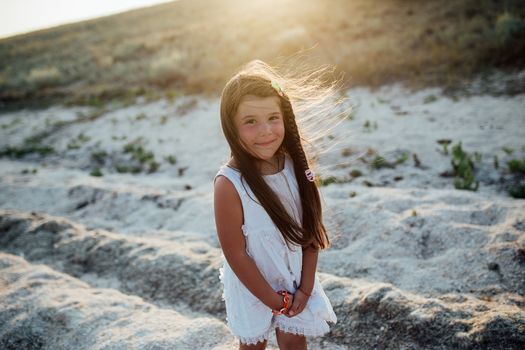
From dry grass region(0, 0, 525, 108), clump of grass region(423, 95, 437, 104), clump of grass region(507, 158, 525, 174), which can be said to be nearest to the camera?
clump of grass region(507, 158, 525, 174)

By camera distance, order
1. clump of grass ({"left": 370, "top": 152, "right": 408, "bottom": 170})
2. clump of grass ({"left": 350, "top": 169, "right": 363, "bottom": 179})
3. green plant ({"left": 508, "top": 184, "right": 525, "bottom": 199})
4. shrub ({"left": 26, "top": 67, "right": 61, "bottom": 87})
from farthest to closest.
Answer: shrub ({"left": 26, "top": 67, "right": 61, "bottom": 87}), clump of grass ({"left": 370, "top": 152, "right": 408, "bottom": 170}), clump of grass ({"left": 350, "top": 169, "right": 363, "bottom": 179}), green plant ({"left": 508, "top": 184, "right": 525, "bottom": 199})

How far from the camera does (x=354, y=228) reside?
4.16 m

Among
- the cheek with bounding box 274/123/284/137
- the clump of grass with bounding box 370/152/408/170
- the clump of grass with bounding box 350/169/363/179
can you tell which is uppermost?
the cheek with bounding box 274/123/284/137

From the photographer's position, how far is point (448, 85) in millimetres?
8516

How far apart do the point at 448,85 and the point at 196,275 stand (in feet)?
25.0

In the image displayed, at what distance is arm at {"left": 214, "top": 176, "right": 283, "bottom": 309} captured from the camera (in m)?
1.81

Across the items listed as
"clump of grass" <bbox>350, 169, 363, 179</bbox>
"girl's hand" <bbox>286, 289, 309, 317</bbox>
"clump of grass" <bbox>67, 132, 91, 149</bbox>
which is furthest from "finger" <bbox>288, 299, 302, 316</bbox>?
"clump of grass" <bbox>67, 132, 91, 149</bbox>

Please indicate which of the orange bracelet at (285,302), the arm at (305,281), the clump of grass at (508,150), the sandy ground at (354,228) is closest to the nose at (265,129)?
the arm at (305,281)

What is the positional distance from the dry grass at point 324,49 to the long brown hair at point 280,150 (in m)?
1.07

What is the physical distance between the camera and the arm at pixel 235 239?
5.93 ft

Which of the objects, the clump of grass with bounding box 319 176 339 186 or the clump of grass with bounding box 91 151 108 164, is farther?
the clump of grass with bounding box 91 151 108 164

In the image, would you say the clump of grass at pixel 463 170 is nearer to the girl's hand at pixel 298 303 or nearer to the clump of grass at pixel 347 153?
the clump of grass at pixel 347 153

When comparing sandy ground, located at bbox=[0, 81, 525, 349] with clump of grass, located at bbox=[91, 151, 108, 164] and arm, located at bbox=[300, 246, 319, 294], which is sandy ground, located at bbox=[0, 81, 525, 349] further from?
arm, located at bbox=[300, 246, 319, 294]

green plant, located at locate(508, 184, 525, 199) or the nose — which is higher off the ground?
the nose
